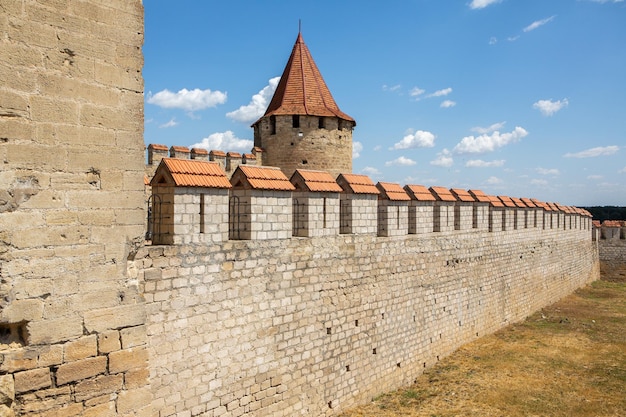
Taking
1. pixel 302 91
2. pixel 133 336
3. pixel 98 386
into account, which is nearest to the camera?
pixel 98 386

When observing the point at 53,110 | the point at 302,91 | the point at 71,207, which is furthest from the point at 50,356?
the point at 302,91

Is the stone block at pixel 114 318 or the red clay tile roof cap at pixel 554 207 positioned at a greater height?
the red clay tile roof cap at pixel 554 207

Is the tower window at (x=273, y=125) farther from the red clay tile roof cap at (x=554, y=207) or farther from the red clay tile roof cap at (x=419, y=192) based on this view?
the red clay tile roof cap at (x=554, y=207)

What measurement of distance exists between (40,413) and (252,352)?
292 centimetres

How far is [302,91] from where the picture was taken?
13.7 m

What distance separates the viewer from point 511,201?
42.1 ft

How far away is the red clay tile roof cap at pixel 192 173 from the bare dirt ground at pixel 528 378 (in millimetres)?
4223

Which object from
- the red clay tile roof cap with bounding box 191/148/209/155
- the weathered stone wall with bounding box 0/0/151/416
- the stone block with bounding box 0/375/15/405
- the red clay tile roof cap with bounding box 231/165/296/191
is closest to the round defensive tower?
the red clay tile roof cap with bounding box 191/148/209/155

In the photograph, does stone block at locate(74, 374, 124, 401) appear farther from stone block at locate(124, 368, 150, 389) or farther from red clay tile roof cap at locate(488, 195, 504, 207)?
red clay tile roof cap at locate(488, 195, 504, 207)

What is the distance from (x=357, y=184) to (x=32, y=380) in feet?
17.6

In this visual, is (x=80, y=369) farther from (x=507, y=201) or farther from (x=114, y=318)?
(x=507, y=201)

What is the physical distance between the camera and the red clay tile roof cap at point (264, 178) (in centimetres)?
596

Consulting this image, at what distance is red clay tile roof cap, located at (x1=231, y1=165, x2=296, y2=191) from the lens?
596cm

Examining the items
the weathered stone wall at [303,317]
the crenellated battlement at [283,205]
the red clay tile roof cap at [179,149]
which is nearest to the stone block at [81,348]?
the weathered stone wall at [303,317]
